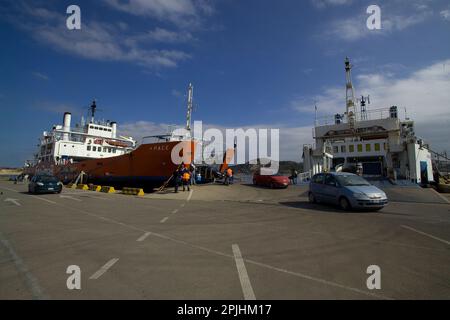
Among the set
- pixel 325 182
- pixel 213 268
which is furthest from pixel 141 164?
pixel 213 268

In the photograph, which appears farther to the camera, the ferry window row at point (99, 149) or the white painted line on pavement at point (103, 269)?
the ferry window row at point (99, 149)

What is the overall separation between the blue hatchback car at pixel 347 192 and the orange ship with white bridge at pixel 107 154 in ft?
32.3

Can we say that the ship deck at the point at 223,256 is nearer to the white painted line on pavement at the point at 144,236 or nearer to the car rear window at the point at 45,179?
the white painted line on pavement at the point at 144,236

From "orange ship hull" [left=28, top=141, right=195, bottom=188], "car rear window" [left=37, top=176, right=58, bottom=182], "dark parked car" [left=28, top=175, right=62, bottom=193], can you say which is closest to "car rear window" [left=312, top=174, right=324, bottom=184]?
"orange ship hull" [left=28, top=141, right=195, bottom=188]

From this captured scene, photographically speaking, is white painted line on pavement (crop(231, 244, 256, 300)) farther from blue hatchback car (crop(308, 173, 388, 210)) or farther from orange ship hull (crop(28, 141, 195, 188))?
orange ship hull (crop(28, 141, 195, 188))

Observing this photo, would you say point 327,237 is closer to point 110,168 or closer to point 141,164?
point 141,164

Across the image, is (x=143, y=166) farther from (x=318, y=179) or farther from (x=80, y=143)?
(x=80, y=143)

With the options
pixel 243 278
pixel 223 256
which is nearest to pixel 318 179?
pixel 223 256

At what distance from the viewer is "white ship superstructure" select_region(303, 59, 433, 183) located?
21.6m

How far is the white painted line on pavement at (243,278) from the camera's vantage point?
9.87ft

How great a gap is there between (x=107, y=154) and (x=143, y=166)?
1551cm

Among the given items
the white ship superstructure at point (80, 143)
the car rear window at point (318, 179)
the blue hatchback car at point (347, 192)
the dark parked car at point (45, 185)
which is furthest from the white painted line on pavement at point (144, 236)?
the white ship superstructure at point (80, 143)
